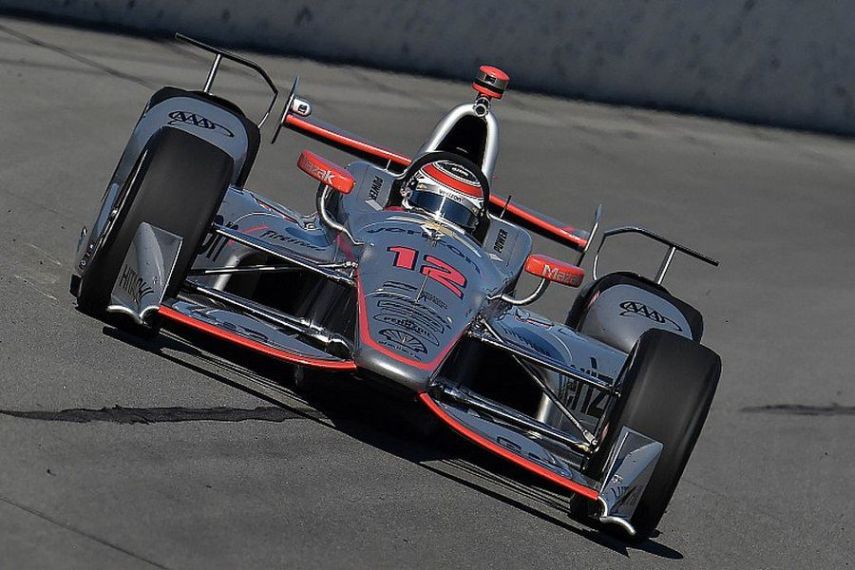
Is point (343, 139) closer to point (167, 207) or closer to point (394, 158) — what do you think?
point (394, 158)

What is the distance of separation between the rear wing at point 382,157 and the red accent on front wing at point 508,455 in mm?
2951

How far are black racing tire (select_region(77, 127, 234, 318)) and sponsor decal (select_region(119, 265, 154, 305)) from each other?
0.05 metres

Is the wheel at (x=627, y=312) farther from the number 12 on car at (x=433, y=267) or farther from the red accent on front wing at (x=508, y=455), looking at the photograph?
the red accent on front wing at (x=508, y=455)

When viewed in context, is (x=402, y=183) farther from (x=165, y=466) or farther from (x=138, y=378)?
(x=165, y=466)

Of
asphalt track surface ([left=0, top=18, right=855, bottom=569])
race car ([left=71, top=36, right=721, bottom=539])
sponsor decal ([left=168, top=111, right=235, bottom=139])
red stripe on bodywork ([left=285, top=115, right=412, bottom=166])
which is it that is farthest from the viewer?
red stripe on bodywork ([left=285, top=115, right=412, bottom=166])

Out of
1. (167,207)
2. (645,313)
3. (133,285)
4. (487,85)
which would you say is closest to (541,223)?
(487,85)

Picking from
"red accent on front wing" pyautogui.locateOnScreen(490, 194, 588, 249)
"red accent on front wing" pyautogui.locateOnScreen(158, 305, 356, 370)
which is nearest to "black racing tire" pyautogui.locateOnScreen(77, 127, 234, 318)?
"red accent on front wing" pyautogui.locateOnScreen(158, 305, 356, 370)

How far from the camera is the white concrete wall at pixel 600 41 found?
16.8 m

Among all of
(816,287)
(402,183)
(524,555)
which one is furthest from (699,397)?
(816,287)

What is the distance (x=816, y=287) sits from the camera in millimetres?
14203

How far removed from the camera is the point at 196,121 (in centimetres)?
833

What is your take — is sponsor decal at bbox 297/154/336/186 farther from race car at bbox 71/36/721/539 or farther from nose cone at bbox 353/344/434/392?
nose cone at bbox 353/344/434/392

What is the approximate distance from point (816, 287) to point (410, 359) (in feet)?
28.0

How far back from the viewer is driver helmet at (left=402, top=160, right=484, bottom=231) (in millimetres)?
8297
